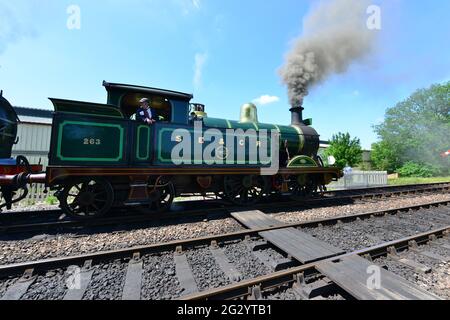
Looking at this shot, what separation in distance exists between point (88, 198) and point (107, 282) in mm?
3060

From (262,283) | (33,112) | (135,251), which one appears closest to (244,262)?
(262,283)

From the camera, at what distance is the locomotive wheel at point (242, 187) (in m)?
6.98

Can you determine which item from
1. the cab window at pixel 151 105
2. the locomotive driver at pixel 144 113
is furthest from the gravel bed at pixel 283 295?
the cab window at pixel 151 105

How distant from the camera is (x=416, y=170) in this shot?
98.8 feet

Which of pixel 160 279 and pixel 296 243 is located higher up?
pixel 296 243

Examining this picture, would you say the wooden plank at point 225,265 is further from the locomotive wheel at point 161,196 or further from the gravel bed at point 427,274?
the locomotive wheel at point 161,196

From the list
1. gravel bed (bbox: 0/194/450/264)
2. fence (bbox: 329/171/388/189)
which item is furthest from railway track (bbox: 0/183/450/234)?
fence (bbox: 329/171/388/189)

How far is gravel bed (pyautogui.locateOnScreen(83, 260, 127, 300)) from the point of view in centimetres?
253

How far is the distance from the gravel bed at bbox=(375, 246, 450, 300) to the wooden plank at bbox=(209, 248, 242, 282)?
6.95ft

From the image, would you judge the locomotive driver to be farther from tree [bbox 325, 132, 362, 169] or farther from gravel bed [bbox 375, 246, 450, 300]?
tree [bbox 325, 132, 362, 169]

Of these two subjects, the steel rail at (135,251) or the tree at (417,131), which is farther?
the tree at (417,131)

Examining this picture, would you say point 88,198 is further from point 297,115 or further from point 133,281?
point 297,115

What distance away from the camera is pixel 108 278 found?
2887mm

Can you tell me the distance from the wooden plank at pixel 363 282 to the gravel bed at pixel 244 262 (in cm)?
76
